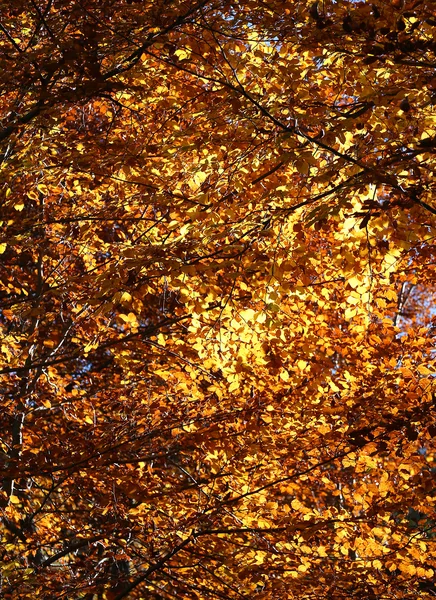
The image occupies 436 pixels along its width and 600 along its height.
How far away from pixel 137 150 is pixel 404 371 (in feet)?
9.55

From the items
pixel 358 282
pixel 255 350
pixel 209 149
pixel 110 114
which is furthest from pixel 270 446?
pixel 110 114

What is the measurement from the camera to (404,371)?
18.0 ft

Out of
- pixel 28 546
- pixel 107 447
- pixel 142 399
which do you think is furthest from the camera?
pixel 142 399

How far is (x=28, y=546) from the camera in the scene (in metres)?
6.38

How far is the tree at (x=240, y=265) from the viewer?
412cm

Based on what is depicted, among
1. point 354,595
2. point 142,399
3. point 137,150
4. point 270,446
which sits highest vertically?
point 137,150

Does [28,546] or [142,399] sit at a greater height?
[142,399]

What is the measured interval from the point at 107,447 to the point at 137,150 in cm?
266

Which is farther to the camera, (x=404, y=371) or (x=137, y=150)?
(x=404, y=371)

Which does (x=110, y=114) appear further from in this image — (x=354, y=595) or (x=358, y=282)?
(x=354, y=595)

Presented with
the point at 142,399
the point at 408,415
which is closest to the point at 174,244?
the point at 408,415

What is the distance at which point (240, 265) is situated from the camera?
4.17 metres

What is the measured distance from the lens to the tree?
4125mm

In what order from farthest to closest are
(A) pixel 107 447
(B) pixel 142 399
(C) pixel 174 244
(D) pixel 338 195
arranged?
(B) pixel 142 399 → (A) pixel 107 447 → (C) pixel 174 244 → (D) pixel 338 195
